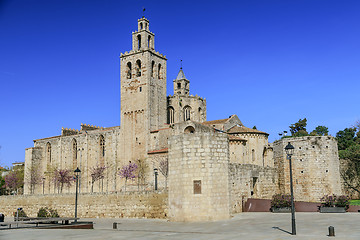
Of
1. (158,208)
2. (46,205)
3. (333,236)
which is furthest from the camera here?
(46,205)

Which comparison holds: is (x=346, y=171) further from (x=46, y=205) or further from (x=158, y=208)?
(x=46, y=205)

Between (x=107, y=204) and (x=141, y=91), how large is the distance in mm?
30265

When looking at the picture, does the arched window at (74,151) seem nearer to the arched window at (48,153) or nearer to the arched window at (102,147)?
the arched window at (102,147)

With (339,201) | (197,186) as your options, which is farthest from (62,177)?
(339,201)

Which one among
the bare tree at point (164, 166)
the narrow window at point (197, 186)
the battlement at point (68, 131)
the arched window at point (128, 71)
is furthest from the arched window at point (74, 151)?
the narrow window at point (197, 186)

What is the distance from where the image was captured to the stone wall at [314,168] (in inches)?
1205

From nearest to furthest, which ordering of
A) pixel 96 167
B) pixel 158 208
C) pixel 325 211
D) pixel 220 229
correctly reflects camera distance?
pixel 220 229, pixel 325 211, pixel 158 208, pixel 96 167

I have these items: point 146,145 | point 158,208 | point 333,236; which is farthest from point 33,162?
point 333,236

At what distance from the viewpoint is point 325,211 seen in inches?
889

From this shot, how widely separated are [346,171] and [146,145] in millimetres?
27398

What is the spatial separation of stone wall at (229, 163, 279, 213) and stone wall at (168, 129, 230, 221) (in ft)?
12.7

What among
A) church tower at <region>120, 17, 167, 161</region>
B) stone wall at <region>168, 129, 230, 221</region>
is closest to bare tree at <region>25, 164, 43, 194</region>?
church tower at <region>120, 17, 167, 161</region>

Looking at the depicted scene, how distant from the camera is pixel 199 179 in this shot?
20703 millimetres

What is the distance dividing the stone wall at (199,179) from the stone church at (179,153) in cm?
6
